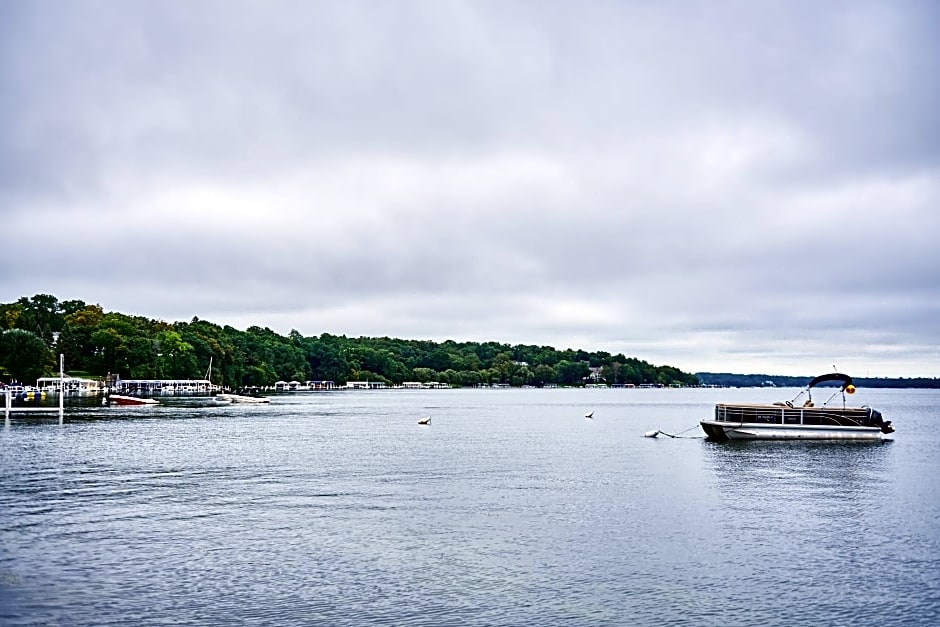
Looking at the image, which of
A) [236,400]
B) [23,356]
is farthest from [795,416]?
[23,356]

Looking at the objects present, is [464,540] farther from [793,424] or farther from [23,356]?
[23,356]

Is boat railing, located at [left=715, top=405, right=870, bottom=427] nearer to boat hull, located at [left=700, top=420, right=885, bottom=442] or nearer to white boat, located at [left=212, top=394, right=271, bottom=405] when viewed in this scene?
boat hull, located at [left=700, top=420, right=885, bottom=442]

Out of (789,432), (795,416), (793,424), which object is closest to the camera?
(789,432)

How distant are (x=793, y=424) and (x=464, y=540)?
176 feet

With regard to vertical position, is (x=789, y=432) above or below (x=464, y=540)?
above

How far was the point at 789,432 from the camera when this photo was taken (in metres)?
75.0

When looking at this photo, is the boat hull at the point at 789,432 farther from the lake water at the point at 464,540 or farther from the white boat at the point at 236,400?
the white boat at the point at 236,400

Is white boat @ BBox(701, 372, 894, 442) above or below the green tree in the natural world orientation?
below

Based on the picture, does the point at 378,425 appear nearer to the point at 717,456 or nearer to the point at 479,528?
the point at 717,456

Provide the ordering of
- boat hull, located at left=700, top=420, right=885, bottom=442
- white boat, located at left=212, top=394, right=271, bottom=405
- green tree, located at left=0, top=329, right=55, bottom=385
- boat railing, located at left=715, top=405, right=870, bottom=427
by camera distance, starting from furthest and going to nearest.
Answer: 1. green tree, located at left=0, top=329, right=55, bottom=385
2. white boat, located at left=212, top=394, right=271, bottom=405
3. boat railing, located at left=715, top=405, right=870, bottom=427
4. boat hull, located at left=700, top=420, right=885, bottom=442

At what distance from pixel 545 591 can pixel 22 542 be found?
56.1 ft

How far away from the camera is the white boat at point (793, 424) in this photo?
74.9 meters

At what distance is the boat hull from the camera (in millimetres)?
74688

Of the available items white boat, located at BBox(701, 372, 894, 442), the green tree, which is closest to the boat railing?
white boat, located at BBox(701, 372, 894, 442)
